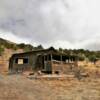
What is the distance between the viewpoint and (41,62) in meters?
44.9

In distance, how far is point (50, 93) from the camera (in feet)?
69.0

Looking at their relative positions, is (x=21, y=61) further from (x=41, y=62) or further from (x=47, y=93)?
(x=47, y=93)

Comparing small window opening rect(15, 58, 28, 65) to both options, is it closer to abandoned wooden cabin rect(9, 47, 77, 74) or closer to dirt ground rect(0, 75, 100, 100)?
abandoned wooden cabin rect(9, 47, 77, 74)

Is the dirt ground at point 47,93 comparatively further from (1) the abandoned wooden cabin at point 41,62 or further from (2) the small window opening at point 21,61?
(2) the small window opening at point 21,61

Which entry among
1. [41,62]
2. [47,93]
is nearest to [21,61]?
[41,62]

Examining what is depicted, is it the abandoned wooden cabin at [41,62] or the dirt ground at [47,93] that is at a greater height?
the abandoned wooden cabin at [41,62]

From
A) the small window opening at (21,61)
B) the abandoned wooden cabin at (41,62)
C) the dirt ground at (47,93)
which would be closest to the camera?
the dirt ground at (47,93)

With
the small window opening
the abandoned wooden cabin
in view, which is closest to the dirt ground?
the abandoned wooden cabin

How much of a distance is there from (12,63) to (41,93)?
28153 mm

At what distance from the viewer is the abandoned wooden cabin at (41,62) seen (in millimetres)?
42438

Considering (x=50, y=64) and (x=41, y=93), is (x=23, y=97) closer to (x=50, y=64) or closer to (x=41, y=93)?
(x=41, y=93)

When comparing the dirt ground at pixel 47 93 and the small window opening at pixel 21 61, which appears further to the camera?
the small window opening at pixel 21 61

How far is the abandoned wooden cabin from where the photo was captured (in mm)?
42438

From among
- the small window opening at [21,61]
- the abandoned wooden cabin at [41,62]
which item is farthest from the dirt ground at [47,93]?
the small window opening at [21,61]
